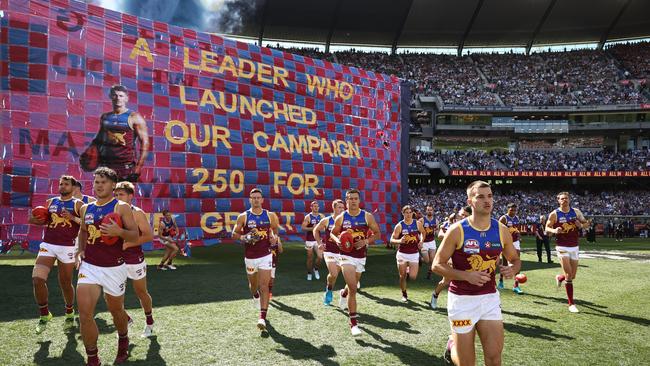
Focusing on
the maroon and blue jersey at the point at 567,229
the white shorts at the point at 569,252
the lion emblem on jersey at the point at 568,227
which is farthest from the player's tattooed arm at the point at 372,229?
the lion emblem on jersey at the point at 568,227

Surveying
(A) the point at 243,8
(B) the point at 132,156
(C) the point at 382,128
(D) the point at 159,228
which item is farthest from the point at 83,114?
(A) the point at 243,8

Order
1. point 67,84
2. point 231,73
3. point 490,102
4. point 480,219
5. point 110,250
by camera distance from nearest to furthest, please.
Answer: point 480,219 < point 110,250 < point 67,84 < point 231,73 < point 490,102

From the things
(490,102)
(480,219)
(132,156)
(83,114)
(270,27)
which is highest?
(270,27)

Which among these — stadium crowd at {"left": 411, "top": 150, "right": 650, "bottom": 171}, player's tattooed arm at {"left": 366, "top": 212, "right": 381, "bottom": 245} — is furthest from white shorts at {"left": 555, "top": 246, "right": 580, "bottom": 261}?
stadium crowd at {"left": 411, "top": 150, "right": 650, "bottom": 171}

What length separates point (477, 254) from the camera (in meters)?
5.01

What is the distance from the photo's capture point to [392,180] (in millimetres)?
22141

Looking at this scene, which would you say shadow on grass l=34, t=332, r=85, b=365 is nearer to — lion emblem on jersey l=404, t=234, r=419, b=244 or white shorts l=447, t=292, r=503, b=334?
white shorts l=447, t=292, r=503, b=334

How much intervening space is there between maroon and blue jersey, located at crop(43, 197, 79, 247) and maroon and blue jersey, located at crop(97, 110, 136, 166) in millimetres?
6713

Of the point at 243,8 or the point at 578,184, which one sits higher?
the point at 243,8

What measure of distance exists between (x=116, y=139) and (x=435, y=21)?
45920mm

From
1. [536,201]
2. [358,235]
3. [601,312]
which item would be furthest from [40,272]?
[536,201]

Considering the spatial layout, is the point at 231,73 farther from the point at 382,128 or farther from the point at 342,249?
the point at 342,249

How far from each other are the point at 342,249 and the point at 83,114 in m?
10.2

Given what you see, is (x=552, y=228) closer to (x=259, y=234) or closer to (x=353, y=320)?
(x=353, y=320)
